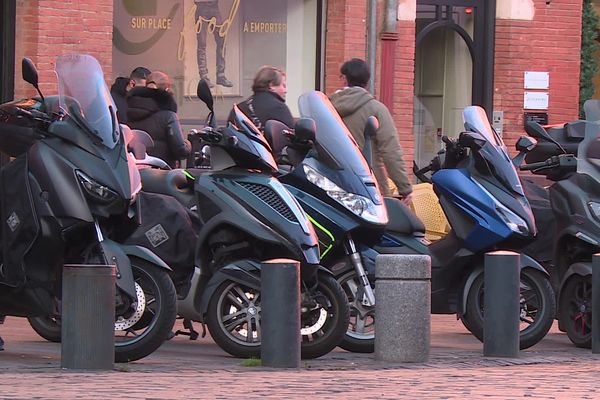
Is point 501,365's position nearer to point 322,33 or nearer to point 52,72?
point 52,72

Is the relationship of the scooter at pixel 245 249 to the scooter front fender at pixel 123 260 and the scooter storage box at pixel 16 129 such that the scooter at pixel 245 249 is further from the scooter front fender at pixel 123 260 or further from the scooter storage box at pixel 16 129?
the scooter storage box at pixel 16 129

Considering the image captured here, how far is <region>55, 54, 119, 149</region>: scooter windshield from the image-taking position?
9.45m

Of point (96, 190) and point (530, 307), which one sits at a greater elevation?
point (96, 190)

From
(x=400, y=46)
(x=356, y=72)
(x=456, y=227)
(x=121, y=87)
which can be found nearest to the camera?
(x=456, y=227)

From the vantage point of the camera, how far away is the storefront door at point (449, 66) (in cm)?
1991

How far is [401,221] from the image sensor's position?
11.0 m

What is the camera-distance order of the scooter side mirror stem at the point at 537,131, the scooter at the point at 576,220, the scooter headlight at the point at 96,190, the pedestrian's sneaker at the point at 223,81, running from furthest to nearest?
the pedestrian's sneaker at the point at 223,81 → the scooter side mirror stem at the point at 537,131 → the scooter at the point at 576,220 → the scooter headlight at the point at 96,190

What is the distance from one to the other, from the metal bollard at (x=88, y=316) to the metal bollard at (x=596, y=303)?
3521 millimetres

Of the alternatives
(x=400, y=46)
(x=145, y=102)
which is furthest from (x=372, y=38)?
(x=145, y=102)

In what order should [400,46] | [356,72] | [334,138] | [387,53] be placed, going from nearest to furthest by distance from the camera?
1. [334,138]
2. [356,72]
3. [387,53]
4. [400,46]

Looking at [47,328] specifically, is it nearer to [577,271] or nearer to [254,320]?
[254,320]

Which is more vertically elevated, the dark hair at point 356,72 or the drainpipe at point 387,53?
the drainpipe at point 387,53

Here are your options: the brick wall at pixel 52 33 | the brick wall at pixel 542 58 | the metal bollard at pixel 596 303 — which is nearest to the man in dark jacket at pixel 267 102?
the metal bollard at pixel 596 303

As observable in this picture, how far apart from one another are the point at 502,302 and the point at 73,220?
9.17 ft
